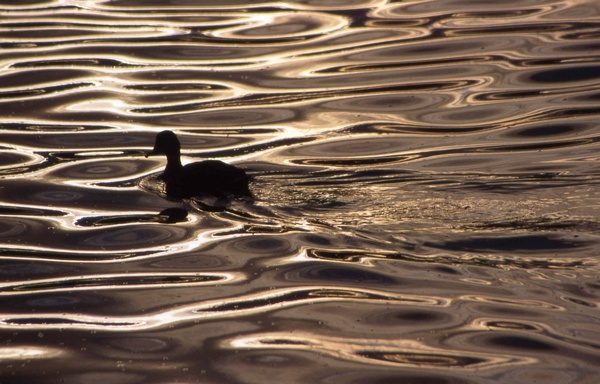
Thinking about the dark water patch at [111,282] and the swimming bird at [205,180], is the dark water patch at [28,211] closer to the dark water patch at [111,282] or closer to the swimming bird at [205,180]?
the swimming bird at [205,180]

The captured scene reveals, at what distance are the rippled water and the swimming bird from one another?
7.2 inches

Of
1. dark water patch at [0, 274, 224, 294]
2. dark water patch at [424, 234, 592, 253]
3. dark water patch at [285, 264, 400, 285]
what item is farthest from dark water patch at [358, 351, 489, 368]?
dark water patch at [0, 274, 224, 294]

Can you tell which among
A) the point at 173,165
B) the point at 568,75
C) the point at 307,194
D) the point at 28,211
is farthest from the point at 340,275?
the point at 568,75

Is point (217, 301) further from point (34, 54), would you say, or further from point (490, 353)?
point (34, 54)

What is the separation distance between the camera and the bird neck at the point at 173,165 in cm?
1331

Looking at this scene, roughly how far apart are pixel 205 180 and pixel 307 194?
1.09 m

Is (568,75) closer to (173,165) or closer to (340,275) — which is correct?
(173,165)

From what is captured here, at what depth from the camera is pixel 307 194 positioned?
494 inches

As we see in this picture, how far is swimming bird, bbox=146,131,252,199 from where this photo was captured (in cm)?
1249

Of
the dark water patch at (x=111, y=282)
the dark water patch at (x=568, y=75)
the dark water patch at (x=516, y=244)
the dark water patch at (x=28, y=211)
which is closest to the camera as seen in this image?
the dark water patch at (x=111, y=282)

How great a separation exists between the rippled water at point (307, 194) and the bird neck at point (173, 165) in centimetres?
37

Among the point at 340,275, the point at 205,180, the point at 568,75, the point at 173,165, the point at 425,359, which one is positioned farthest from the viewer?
the point at 568,75

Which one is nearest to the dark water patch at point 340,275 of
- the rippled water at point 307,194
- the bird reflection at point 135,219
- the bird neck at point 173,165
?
the rippled water at point 307,194

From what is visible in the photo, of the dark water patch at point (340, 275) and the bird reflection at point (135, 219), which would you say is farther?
the bird reflection at point (135, 219)
